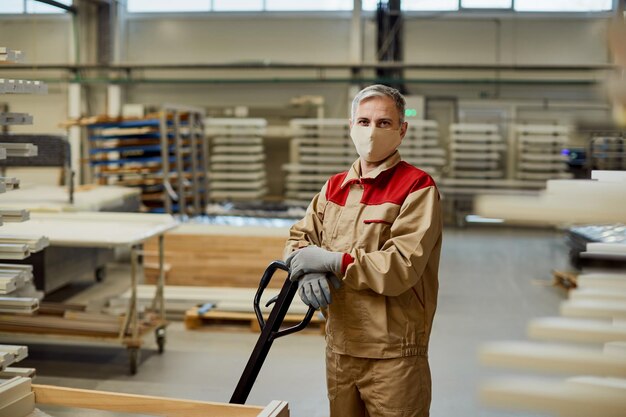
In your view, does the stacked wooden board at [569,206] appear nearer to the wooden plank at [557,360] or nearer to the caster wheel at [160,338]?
the wooden plank at [557,360]

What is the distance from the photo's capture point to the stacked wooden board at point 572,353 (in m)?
1.49

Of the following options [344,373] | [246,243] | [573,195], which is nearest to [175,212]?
[246,243]

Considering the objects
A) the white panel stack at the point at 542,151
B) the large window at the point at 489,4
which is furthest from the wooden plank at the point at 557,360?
the large window at the point at 489,4

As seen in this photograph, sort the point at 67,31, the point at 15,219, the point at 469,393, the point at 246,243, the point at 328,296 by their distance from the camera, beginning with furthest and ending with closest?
the point at 67,31 → the point at 246,243 → the point at 469,393 → the point at 15,219 → the point at 328,296

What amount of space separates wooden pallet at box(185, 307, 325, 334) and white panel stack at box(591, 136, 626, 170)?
6.58 m

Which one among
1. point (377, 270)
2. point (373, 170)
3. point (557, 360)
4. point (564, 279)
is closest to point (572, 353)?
point (557, 360)

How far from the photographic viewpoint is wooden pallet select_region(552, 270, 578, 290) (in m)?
8.47

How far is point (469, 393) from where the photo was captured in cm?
532

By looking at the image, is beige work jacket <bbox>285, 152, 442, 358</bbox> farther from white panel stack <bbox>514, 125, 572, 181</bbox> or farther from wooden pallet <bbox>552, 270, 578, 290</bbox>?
white panel stack <bbox>514, 125, 572, 181</bbox>

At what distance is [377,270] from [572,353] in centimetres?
113

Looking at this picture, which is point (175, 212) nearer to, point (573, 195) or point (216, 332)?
point (216, 332)

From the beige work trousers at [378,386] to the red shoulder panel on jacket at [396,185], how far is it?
23.3 inches

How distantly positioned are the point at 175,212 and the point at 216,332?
16.1 feet

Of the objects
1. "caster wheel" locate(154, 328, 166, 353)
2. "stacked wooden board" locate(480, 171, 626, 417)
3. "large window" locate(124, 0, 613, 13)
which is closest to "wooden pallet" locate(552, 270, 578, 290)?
"caster wheel" locate(154, 328, 166, 353)
